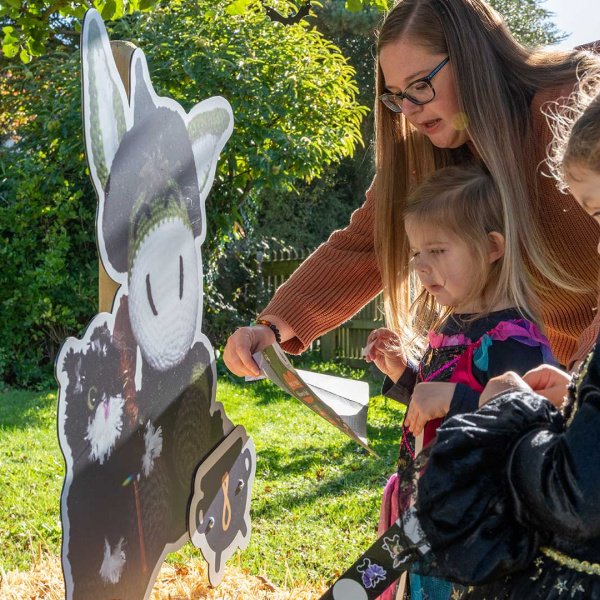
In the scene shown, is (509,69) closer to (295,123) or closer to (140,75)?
(140,75)

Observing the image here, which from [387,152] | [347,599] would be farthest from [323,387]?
[347,599]

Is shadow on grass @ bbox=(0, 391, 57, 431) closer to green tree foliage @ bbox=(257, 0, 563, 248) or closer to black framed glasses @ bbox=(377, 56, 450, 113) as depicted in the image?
black framed glasses @ bbox=(377, 56, 450, 113)

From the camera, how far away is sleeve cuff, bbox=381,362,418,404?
7.06 ft

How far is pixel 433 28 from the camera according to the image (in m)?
2.00

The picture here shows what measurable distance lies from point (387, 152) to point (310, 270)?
43 cm

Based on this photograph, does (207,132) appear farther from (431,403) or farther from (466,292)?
(431,403)

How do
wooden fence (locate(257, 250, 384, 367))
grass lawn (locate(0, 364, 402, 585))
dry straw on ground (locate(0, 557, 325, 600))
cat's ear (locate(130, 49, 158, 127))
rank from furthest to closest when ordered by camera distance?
wooden fence (locate(257, 250, 384, 367))
grass lawn (locate(0, 364, 402, 585))
dry straw on ground (locate(0, 557, 325, 600))
cat's ear (locate(130, 49, 158, 127))

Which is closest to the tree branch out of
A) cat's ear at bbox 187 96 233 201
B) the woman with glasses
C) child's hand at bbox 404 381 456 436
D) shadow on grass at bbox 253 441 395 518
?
shadow on grass at bbox 253 441 395 518

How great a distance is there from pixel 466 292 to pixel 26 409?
187 inches

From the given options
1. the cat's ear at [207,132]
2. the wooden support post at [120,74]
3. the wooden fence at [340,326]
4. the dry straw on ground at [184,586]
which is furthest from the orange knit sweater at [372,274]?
the wooden fence at [340,326]

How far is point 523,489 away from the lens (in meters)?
1.06

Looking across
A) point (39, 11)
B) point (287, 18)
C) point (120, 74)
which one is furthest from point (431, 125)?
point (287, 18)

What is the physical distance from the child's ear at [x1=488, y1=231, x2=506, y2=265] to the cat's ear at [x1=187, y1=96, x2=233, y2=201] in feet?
2.97

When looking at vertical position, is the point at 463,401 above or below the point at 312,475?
above
